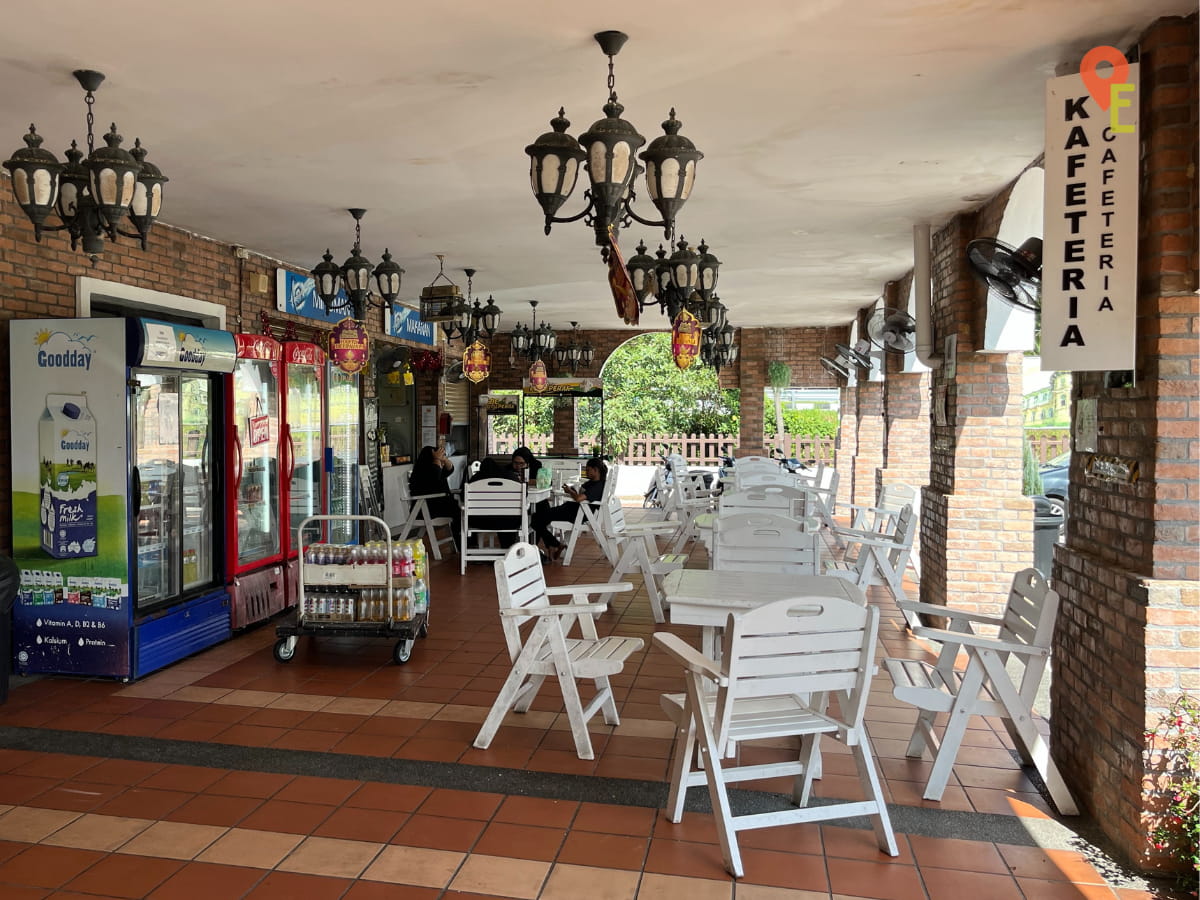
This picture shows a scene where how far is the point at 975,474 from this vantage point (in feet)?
21.4

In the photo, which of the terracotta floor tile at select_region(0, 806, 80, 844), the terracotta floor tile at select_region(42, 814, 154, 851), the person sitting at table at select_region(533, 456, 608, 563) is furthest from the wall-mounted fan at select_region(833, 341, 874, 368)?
the terracotta floor tile at select_region(0, 806, 80, 844)

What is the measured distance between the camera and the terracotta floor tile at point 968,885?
288 cm

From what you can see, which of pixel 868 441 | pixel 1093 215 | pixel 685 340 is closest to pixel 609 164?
pixel 1093 215

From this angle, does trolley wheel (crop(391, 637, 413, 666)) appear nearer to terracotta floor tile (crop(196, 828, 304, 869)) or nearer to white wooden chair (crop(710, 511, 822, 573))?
white wooden chair (crop(710, 511, 822, 573))

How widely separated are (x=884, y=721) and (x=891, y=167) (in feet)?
10.4

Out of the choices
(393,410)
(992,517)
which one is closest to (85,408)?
(992,517)

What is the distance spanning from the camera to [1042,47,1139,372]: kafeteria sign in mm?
3273

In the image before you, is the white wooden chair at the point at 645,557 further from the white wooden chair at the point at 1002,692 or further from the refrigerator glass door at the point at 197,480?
the white wooden chair at the point at 1002,692

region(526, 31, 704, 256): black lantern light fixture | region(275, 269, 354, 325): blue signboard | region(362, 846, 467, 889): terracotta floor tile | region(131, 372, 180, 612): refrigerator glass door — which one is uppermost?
region(275, 269, 354, 325): blue signboard

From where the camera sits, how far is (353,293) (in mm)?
6555

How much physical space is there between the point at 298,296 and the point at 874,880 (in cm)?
746

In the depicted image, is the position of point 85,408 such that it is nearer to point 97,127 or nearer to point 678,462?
point 97,127

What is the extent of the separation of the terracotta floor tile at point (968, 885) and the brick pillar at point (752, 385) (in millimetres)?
12929

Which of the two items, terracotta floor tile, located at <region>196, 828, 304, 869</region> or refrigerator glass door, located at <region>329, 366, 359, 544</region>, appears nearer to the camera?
terracotta floor tile, located at <region>196, 828, 304, 869</region>
